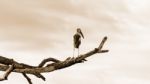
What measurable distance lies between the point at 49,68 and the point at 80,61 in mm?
774

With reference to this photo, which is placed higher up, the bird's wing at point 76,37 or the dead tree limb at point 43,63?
the bird's wing at point 76,37

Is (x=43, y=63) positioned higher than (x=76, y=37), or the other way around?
(x=76, y=37)

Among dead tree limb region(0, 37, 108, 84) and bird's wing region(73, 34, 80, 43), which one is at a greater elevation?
bird's wing region(73, 34, 80, 43)

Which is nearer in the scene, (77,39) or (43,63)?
(77,39)

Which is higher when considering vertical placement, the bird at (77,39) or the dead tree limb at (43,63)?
the bird at (77,39)

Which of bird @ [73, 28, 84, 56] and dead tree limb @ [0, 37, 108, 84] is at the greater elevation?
bird @ [73, 28, 84, 56]

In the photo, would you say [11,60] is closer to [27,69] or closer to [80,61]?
[27,69]

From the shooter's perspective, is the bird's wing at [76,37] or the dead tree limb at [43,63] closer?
the dead tree limb at [43,63]

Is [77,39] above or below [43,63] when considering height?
above

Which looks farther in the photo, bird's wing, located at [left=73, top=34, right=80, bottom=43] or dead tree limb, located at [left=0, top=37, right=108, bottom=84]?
bird's wing, located at [left=73, top=34, right=80, bottom=43]

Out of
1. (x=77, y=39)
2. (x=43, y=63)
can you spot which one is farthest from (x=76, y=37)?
(x=43, y=63)

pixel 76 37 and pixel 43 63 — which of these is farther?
pixel 43 63

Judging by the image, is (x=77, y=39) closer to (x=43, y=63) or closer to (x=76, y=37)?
(x=76, y=37)

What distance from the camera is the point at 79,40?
23.0 feet
